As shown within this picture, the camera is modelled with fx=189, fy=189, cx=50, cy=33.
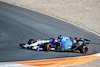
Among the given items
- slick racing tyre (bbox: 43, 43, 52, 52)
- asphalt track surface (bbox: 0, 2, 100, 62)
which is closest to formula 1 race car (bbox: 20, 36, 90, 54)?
slick racing tyre (bbox: 43, 43, 52, 52)

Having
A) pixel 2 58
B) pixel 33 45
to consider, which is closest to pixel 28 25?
pixel 33 45

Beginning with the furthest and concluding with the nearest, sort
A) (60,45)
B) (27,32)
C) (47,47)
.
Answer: (27,32), (60,45), (47,47)

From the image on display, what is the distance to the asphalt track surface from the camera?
1145 cm

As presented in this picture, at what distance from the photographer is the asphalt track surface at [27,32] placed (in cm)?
1145

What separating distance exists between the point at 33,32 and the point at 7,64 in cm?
828

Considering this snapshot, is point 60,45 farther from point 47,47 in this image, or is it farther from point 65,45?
point 47,47

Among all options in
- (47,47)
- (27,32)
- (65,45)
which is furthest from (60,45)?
(27,32)

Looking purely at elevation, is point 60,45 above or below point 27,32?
below

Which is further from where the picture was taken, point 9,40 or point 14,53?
point 9,40

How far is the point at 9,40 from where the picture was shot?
1451cm

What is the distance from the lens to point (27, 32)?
17.1 metres

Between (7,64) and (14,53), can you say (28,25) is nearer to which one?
(14,53)

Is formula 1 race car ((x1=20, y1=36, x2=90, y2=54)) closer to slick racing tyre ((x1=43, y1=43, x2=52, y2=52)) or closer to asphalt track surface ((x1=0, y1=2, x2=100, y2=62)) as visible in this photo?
slick racing tyre ((x1=43, y1=43, x2=52, y2=52))

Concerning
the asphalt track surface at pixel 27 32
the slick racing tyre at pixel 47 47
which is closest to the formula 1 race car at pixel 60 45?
the slick racing tyre at pixel 47 47
